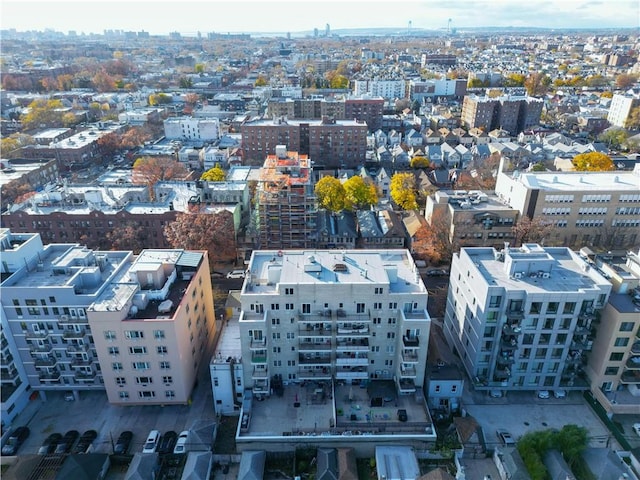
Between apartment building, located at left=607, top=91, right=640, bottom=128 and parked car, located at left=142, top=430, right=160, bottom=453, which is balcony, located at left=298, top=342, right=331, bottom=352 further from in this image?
apartment building, located at left=607, top=91, right=640, bottom=128

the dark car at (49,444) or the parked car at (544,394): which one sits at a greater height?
the parked car at (544,394)

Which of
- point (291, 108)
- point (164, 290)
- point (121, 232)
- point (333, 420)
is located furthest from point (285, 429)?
point (291, 108)

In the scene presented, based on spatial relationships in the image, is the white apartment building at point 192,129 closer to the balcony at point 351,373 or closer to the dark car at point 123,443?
the dark car at point 123,443

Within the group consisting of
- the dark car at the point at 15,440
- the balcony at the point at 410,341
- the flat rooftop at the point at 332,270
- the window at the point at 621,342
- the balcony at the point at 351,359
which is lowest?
the dark car at the point at 15,440

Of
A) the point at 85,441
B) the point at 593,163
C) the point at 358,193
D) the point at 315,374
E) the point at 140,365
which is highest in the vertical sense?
the point at 593,163

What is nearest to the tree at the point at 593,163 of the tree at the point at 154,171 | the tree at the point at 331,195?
the tree at the point at 331,195

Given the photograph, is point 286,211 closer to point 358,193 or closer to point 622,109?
point 358,193

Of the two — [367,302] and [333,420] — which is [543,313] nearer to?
[367,302]

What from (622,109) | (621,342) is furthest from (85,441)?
(622,109)
